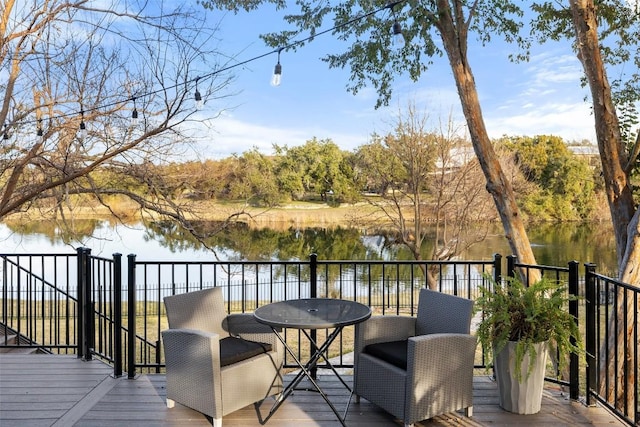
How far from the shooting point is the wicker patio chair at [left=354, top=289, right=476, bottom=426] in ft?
8.80

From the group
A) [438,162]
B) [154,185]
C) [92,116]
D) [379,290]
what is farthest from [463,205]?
[92,116]

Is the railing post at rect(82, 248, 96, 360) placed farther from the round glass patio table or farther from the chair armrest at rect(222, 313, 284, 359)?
the round glass patio table

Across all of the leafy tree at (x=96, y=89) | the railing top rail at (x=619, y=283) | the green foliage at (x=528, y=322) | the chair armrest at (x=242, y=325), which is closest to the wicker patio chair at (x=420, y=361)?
the green foliage at (x=528, y=322)

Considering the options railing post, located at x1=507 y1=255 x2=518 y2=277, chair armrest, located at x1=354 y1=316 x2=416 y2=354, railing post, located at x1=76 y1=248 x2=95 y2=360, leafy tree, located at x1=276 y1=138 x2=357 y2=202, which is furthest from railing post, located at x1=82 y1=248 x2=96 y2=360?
leafy tree, located at x1=276 y1=138 x2=357 y2=202

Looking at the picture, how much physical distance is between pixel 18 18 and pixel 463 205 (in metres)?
9.69

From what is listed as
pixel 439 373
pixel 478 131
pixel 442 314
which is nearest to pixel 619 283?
pixel 442 314

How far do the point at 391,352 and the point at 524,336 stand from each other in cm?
82

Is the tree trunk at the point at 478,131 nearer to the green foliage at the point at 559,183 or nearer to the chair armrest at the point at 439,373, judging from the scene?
the chair armrest at the point at 439,373

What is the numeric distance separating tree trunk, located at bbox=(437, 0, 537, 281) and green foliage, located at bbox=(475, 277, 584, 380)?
352 centimetres

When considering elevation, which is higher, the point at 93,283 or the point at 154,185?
the point at 154,185

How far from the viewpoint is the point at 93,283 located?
3953 millimetres

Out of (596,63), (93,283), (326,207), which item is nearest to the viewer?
(93,283)

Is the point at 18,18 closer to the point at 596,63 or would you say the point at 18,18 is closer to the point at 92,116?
the point at 92,116

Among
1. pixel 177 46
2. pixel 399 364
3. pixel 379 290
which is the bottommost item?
pixel 379 290
